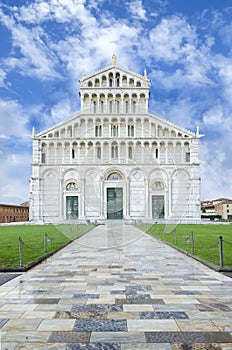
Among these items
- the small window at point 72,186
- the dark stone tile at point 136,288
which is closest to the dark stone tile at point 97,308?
the dark stone tile at point 136,288

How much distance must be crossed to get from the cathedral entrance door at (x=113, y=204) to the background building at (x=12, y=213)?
24.7 meters

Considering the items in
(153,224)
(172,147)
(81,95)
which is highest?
(81,95)

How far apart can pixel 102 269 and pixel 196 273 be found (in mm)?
3145

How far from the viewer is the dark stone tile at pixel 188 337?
496 cm

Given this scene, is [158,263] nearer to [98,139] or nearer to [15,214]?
[98,139]

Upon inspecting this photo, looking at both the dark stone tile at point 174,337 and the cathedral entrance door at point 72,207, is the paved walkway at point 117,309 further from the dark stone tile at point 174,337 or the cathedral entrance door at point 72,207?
the cathedral entrance door at point 72,207

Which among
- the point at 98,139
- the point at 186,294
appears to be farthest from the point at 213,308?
the point at 98,139

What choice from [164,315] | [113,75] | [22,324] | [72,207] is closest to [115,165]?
[72,207]

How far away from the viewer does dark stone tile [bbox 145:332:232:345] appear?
4.96 meters

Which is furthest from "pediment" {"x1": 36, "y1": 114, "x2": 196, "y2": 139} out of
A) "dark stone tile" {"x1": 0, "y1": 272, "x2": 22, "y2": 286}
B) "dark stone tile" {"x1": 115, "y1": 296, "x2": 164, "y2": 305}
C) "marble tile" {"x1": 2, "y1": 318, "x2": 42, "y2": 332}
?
"marble tile" {"x1": 2, "y1": 318, "x2": 42, "y2": 332}

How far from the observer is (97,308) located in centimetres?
658

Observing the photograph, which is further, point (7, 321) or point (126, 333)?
point (7, 321)

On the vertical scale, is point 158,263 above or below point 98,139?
below

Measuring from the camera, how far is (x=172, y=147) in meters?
52.5
